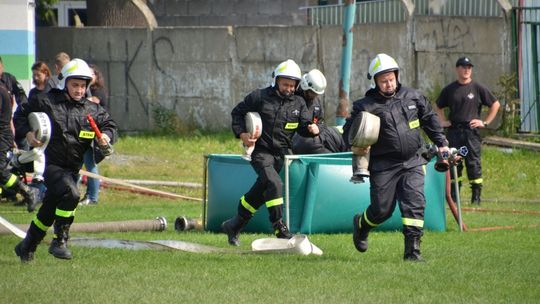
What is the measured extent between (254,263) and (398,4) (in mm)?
12633

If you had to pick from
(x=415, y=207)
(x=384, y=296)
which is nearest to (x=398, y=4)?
(x=415, y=207)

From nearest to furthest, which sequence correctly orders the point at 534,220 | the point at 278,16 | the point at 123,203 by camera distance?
the point at 534,220
the point at 123,203
the point at 278,16

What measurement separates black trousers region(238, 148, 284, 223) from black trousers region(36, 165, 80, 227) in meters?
2.22

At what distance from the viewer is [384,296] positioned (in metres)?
8.64

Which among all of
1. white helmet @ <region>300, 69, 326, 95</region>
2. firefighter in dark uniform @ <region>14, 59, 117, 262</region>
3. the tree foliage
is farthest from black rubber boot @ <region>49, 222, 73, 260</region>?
the tree foliage

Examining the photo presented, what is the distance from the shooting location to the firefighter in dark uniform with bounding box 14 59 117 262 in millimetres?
10133

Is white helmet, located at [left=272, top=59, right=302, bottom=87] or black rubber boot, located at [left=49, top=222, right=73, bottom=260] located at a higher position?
white helmet, located at [left=272, top=59, right=302, bottom=87]

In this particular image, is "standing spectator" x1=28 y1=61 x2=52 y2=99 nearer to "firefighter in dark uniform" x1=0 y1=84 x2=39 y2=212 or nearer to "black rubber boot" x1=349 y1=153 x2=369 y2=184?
"firefighter in dark uniform" x1=0 y1=84 x2=39 y2=212

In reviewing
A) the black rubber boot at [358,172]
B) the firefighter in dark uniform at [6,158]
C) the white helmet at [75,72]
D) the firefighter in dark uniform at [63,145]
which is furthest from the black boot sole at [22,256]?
the firefighter in dark uniform at [6,158]

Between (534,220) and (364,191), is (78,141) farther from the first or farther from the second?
(534,220)

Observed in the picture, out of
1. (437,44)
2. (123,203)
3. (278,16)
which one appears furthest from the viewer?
(278,16)

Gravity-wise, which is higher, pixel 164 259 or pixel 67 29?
pixel 67 29

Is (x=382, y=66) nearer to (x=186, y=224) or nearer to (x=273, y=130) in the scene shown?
(x=273, y=130)

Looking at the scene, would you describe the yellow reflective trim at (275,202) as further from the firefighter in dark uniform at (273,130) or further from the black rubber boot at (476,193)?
the black rubber boot at (476,193)
